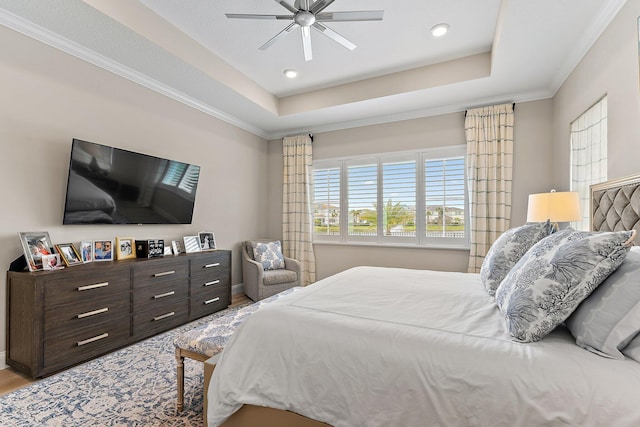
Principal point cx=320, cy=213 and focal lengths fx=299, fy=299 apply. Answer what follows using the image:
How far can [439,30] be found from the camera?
9.46ft

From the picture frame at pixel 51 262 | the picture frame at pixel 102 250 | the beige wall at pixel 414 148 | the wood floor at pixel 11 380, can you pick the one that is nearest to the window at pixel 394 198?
the beige wall at pixel 414 148

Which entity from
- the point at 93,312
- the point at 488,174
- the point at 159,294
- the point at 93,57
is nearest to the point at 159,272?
the point at 159,294

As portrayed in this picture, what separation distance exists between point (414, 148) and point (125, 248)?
12.6 feet

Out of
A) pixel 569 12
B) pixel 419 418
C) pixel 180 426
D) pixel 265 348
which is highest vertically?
pixel 569 12

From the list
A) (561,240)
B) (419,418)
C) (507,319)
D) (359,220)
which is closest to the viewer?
(419,418)

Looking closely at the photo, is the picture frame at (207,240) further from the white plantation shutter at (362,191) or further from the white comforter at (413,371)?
the white comforter at (413,371)

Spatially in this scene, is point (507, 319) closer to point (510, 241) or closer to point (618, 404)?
point (618, 404)

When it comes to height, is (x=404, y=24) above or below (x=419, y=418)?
above

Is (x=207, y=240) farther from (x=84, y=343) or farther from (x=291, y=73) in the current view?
(x=291, y=73)

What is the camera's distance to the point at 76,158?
2.63m

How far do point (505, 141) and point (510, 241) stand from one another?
248 cm

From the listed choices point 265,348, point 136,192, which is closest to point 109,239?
point 136,192

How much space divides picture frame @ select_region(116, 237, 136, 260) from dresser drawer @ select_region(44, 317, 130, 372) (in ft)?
2.18

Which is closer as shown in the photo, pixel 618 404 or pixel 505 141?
pixel 618 404
